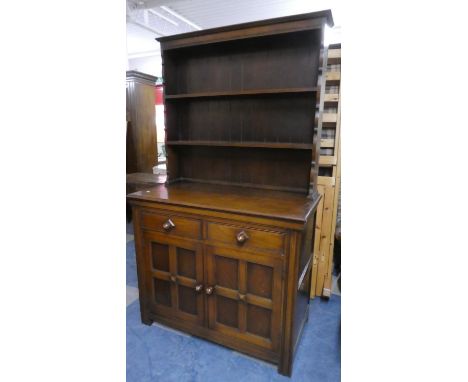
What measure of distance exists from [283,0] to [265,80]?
2.13 m

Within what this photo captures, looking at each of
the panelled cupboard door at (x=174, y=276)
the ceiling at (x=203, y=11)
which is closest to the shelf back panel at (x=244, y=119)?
the panelled cupboard door at (x=174, y=276)

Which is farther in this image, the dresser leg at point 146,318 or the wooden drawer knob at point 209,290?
the dresser leg at point 146,318

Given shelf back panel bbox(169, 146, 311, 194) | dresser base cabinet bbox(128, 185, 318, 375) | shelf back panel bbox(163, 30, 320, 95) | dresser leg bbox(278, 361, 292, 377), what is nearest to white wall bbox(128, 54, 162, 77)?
shelf back panel bbox(163, 30, 320, 95)

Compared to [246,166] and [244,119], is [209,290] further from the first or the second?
[244,119]

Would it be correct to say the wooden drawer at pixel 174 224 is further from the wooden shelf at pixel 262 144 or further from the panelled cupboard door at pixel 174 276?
the wooden shelf at pixel 262 144

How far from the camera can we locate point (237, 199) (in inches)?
63.4

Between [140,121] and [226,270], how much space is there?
10.0 feet

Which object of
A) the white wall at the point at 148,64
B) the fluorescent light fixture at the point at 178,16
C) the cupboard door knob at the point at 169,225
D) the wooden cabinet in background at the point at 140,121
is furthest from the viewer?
the white wall at the point at 148,64

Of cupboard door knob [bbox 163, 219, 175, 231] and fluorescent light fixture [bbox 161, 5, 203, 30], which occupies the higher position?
fluorescent light fixture [bbox 161, 5, 203, 30]

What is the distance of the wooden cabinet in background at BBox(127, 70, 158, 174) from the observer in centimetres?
379

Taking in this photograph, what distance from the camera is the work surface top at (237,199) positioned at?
1392 millimetres

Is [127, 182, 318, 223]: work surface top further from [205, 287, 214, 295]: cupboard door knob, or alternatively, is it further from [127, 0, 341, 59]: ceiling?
[127, 0, 341, 59]: ceiling

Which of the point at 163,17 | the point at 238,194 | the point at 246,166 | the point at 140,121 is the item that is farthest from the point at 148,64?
the point at 238,194
